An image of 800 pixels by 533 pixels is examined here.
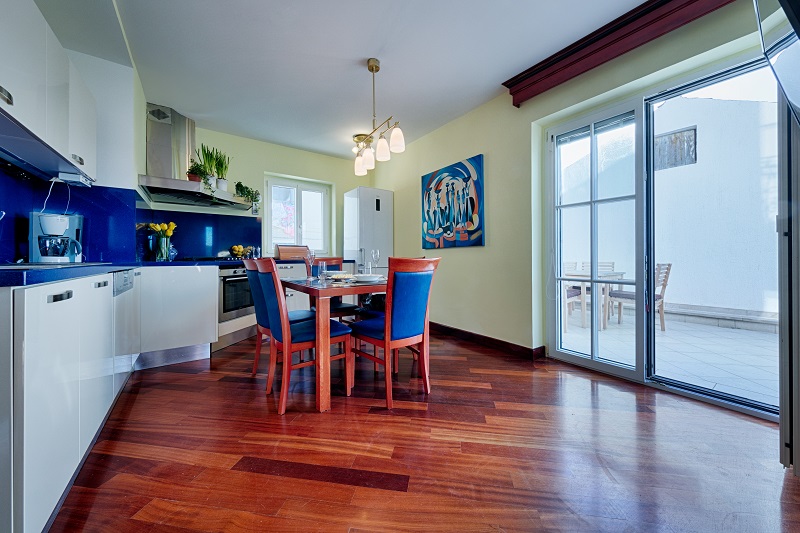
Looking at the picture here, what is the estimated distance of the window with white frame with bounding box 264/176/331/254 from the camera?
180 inches

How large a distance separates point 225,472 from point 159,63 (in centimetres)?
315

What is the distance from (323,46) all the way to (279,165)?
2401 millimetres

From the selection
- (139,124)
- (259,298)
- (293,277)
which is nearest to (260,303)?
(259,298)

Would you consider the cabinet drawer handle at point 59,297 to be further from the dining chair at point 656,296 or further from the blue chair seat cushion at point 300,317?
the dining chair at point 656,296

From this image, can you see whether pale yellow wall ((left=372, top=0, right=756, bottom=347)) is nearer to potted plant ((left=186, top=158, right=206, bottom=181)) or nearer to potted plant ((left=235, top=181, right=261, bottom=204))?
potted plant ((left=235, top=181, right=261, bottom=204))

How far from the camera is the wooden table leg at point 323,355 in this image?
188cm

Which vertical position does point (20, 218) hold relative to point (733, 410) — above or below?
above

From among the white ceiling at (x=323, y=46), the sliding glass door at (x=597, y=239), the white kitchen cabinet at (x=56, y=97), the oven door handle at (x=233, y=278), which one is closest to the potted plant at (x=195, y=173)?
the white ceiling at (x=323, y=46)

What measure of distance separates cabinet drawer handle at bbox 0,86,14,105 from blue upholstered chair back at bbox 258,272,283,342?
1.26 meters

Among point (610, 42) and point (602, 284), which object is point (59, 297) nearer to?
point (602, 284)

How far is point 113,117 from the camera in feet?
8.17

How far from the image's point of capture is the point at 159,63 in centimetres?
262

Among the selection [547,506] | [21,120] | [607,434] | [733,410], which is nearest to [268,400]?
[547,506]

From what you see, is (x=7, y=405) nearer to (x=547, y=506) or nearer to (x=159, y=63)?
(x=547, y=506)
